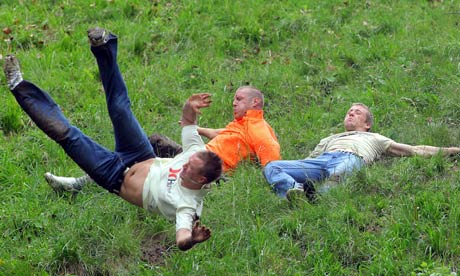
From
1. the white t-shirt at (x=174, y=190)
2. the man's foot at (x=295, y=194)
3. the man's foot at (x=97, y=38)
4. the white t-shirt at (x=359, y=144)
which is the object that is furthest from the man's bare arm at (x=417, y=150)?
the man's foot at (x=97, y=38)

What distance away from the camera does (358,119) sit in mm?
8727

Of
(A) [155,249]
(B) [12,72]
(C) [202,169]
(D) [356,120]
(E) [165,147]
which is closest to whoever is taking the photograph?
(C) [202,169]

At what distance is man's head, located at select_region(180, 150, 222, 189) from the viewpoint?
20.3 ft

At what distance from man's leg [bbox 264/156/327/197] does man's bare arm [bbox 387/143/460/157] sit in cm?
74

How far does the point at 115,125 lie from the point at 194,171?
989 mm

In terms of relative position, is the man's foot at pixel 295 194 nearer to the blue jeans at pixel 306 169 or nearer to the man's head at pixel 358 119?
the blue jeans at pixel 306 169

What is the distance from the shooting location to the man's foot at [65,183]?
25.7ft

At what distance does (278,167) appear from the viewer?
773cm

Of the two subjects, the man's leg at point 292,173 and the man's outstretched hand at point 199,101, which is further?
the man's leg at point 292,173

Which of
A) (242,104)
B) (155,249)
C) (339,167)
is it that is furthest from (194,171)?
(242,104)

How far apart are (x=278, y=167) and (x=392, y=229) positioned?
1448mm

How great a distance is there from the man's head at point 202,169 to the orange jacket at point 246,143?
78.8 inches

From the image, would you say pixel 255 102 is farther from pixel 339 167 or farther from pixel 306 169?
pixel 339 167

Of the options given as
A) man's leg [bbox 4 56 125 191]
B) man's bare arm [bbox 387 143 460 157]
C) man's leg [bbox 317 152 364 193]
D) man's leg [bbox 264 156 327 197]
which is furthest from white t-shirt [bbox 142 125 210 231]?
man's bare arm [bbox 387 143 460 157]
